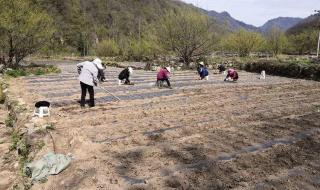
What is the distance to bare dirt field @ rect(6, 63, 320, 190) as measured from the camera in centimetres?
507

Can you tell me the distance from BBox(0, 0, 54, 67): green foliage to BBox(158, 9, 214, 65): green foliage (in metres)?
10.00

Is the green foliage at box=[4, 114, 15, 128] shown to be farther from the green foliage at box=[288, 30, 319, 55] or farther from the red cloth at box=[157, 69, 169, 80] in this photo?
the green foliage at box=[288, 30, 319, 55]

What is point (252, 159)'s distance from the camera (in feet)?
19.1

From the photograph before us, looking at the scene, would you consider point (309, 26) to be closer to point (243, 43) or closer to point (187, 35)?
point (243, 43)

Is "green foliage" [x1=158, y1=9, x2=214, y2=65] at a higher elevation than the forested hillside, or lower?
lower

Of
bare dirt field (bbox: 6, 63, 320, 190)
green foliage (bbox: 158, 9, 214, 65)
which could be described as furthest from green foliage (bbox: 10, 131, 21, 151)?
green foliage (bbox: 158, 9, 214, 65)

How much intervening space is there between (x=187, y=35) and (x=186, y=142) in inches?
881

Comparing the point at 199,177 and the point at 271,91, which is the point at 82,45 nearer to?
the point at 271,91

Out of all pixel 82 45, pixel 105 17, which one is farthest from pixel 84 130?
pixel 105 17

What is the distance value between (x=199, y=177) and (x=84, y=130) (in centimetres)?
313

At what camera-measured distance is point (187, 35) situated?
28266 mm

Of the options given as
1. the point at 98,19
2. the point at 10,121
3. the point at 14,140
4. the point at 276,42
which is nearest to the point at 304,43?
the point at 276,42

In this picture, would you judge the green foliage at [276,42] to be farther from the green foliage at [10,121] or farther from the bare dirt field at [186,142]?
the green foliage at [10,121]

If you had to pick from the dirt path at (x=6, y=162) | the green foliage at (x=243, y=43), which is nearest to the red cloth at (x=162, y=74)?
the dirt path at (x=6, y=162)
